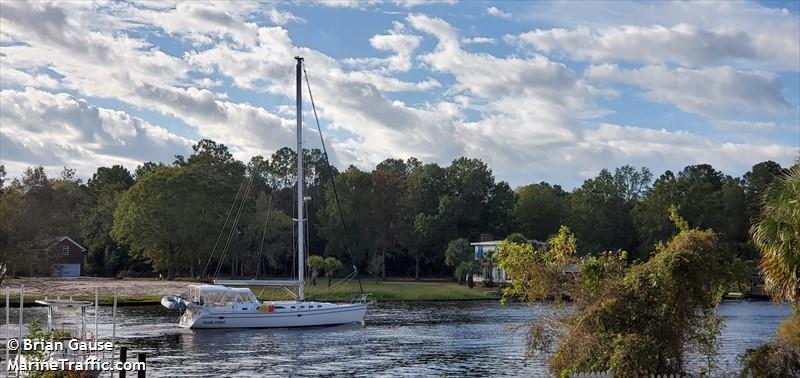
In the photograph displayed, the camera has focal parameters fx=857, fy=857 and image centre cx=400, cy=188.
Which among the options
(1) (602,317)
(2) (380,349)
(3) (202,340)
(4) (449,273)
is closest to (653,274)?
(1) (602,317)

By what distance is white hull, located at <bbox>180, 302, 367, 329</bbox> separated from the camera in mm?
54438

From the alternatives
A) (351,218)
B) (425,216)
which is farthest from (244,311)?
(425,216)

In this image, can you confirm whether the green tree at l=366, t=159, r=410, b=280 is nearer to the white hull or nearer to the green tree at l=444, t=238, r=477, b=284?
the green tree at l=444, t=238, r=477, b=284

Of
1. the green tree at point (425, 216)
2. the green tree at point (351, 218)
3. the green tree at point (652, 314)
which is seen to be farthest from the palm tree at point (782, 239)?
the green tree at point (425, 216)

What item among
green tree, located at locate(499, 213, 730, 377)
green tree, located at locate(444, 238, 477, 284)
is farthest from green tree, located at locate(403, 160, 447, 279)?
green tree, located at locate(499, 213, 730, 377)

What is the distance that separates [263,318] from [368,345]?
39.8 feet

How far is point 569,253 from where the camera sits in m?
24.2

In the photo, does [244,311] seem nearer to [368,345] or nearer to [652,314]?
[368,345]

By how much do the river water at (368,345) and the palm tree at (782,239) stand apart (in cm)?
641

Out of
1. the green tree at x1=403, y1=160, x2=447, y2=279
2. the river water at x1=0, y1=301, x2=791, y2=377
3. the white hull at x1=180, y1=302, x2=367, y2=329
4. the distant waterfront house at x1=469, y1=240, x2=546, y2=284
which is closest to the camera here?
the river water at x1=0, y1=301, x2=791, y2=377

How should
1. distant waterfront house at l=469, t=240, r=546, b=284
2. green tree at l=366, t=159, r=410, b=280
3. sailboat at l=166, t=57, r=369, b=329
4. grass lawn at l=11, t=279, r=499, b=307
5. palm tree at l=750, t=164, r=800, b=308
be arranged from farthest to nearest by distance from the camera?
green tree at l=366, t=159, r=410, b=280 < distant waterfront house at l=469, t=240, r=546, b=284 < grass lawn at l=11, t=279, r=499, b=307 < sailboat at l=166, t=57, r=369, b=329 < palm tree at l=750, t=164, r=800, b=308

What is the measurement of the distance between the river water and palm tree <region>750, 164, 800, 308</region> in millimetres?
6407

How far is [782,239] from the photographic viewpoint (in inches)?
770

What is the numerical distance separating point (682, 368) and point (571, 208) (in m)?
111
